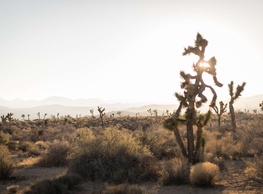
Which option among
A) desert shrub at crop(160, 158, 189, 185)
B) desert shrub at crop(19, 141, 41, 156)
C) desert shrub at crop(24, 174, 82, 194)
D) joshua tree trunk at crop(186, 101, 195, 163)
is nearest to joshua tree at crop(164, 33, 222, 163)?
joshua tree trunk at crop(186, 101, 195, 163)

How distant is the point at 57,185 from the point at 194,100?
6785 millimetres

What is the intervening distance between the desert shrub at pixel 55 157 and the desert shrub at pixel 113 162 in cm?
334

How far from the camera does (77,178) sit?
33.9 ft

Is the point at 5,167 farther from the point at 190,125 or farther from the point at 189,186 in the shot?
the point at 190,125

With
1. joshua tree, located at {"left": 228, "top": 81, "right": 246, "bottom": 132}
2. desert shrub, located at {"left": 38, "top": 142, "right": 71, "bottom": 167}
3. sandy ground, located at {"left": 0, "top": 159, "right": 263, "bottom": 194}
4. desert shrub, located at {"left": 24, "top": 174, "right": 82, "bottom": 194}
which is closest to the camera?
desert shrub, located at {"left": 24, "top": 174, "right": 82, "bottom": 194}

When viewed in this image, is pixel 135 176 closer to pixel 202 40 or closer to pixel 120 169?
pixel 120 169

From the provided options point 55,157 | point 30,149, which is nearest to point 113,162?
point 55,157

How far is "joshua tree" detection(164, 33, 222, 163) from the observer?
1267 cm

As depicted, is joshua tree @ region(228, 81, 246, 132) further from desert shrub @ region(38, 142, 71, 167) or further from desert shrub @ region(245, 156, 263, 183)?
desert shrub @ region(245, 156, 263, 183)

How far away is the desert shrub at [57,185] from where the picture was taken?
8677 mm

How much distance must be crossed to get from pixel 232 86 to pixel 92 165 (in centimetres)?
2285

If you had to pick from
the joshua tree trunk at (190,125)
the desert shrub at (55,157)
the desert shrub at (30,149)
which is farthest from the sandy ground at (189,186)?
the desert shrub at (30,149)

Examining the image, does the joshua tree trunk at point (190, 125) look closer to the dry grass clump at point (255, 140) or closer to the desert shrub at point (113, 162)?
the desert shrub at point (113, 162)

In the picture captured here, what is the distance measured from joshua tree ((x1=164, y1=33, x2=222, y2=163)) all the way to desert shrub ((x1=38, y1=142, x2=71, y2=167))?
5853 millimetres
